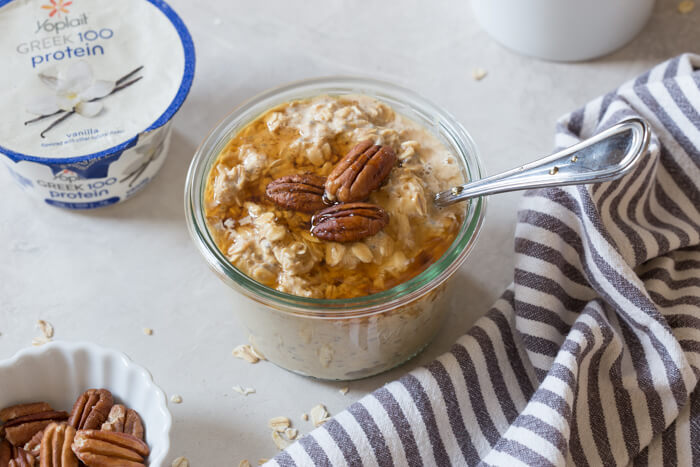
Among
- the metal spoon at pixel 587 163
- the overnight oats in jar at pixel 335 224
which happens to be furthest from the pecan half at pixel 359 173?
the metal spoon at pixel 587 163

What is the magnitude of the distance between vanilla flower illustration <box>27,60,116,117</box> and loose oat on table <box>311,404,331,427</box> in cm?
59

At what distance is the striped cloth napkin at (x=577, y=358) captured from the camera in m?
1.11

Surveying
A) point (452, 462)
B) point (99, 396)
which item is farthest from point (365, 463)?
point (99, 396)

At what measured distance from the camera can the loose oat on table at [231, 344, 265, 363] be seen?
1.29 metres

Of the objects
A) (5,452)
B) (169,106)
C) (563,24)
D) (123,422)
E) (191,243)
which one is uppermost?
(563,24)

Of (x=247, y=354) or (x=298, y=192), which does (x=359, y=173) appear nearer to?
(x=298, y=192)

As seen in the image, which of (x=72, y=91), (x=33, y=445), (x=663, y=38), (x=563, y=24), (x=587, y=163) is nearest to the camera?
(x=587, y=163)

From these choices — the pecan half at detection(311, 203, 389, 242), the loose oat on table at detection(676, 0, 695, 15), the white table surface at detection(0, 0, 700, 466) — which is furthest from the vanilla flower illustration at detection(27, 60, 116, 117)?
the loose oat on table at detection(676, 0, 695, 15)

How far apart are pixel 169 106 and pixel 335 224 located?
0.43 meters

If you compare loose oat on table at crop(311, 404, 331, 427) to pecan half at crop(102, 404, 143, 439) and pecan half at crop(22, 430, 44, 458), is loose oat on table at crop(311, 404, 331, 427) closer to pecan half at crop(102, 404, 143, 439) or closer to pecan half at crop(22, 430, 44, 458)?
pecan half at crop(102, 404, 143, 439)

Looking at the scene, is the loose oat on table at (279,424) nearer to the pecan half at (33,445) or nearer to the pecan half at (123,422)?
the pecan half at (123,422)

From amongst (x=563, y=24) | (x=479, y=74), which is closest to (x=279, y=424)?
(x=479, y=74)

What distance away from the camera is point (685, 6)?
5.34 ft

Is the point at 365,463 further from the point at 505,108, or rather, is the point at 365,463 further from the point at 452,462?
the point at 505,108
